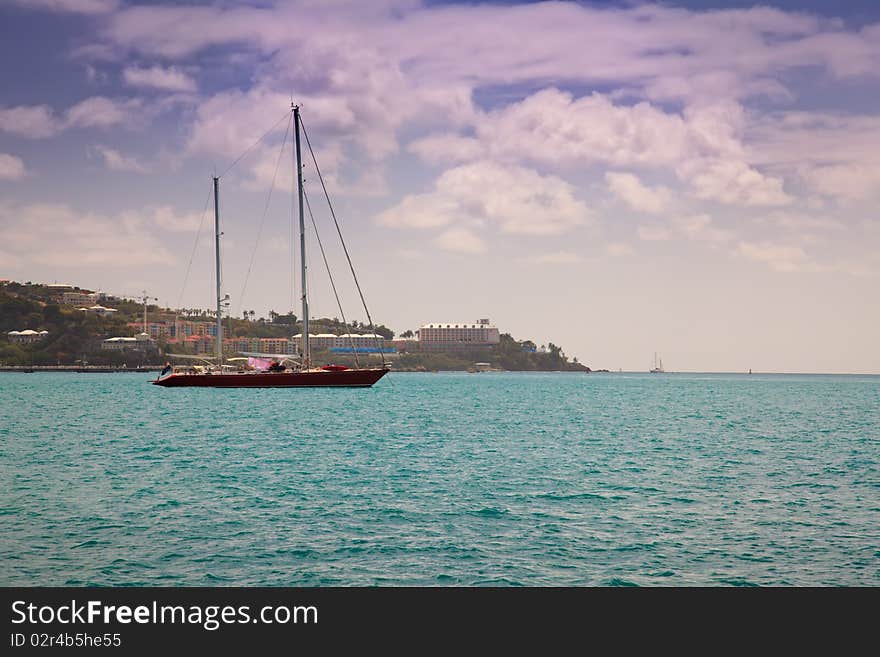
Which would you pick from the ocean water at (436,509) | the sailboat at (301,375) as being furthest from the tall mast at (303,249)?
the ocean water at (436,509)

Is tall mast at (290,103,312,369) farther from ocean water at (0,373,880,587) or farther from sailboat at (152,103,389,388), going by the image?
ocean water at (0,373,880,587)

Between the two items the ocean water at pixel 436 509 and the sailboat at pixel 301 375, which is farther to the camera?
the sailboat at pixel 301 375

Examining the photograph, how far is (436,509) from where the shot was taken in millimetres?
26203

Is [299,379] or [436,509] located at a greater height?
[299,379]

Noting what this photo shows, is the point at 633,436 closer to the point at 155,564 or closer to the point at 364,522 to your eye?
the point at 364,522

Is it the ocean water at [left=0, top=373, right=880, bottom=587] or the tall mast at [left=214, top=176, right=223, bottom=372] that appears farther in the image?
the tall mast at [left=214, top=176, right=223, bottom=372]

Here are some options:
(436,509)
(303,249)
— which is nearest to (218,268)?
(303,249)

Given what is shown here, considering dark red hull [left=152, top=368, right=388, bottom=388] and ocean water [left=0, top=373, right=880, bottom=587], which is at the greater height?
dark red hull [left=152, top=368, right=388, bottom=388]

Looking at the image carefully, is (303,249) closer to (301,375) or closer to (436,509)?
(301,375)

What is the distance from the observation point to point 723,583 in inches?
708

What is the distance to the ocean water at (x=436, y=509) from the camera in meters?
18.9

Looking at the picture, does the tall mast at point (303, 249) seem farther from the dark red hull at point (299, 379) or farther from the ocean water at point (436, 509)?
the ocean water at point (436, 509)

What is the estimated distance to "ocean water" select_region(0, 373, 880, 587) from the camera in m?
18.9

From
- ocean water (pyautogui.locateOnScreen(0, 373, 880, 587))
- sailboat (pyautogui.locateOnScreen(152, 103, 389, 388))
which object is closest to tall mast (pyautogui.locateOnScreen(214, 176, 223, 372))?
sailboat (pyautogui.locateOnScreen(152, 103, 389, 388))
